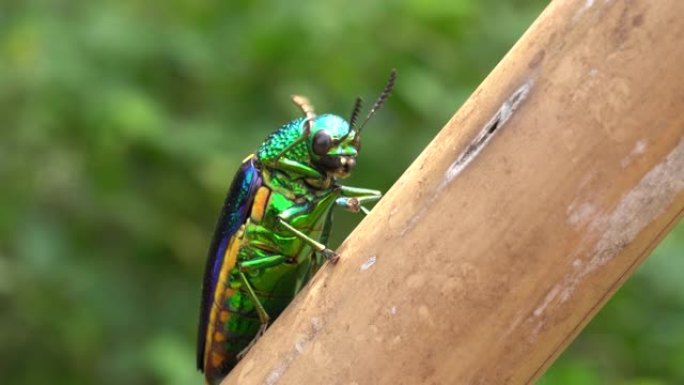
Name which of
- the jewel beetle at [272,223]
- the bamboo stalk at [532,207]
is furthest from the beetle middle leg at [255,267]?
the bamboo stalk at [532,207]

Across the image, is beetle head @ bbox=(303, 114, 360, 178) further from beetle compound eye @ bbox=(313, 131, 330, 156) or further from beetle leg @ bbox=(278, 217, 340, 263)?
beetle leg @ bbox=(278, 217, 340, 263)

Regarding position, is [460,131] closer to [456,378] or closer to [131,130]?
[456,378]

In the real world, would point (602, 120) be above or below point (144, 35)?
above

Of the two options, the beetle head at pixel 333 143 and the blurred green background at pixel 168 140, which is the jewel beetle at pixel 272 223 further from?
the blurred green background at pixel 168 140

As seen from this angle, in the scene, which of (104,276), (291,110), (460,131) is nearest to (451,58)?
(291,110)

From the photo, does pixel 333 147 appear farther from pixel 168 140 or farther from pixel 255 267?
pixel 168 140

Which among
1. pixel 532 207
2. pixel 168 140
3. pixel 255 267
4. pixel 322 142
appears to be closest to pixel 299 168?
pixel 322 142
